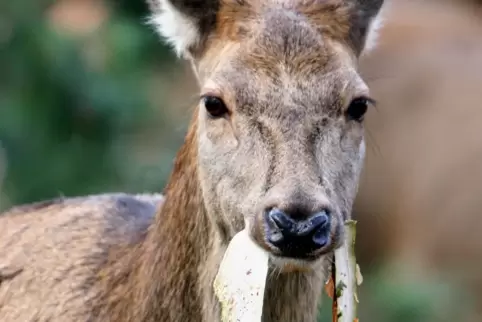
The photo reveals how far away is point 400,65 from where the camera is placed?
12945 mm

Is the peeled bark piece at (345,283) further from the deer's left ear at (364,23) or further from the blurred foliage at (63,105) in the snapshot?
the blurred foliage at (63,105)

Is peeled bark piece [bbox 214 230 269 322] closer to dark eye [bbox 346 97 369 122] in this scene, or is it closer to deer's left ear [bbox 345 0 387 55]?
dark eye [bbox 346 97 369 122]

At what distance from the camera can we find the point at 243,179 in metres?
4.64

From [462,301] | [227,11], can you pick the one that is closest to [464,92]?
[462,301]

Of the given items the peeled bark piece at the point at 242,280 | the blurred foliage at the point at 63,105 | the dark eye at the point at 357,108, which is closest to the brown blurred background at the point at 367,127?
the blurred foliage at the point at 63,105

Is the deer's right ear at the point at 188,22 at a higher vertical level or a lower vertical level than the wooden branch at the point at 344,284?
higher

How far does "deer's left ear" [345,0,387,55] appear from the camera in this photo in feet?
17.1

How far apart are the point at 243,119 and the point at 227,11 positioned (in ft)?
2.03

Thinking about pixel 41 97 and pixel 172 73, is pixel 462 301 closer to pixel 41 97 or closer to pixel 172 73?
pixel 172 73

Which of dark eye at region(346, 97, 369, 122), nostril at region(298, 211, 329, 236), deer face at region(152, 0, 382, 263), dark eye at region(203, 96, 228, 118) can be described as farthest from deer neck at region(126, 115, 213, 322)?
nostril at region(298, 211, 329, 236)

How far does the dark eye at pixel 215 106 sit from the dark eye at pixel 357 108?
0.49 metres

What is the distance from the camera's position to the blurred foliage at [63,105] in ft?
31.6

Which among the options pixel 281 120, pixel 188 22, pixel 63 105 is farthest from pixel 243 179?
pixel 63 105

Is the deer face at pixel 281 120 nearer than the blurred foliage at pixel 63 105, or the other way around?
the deer face at pixel 281 120
